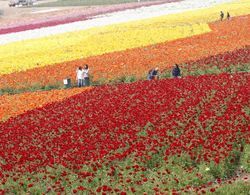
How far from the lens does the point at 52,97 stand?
3100cm

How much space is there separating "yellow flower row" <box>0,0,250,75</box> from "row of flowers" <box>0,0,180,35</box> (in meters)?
14.9

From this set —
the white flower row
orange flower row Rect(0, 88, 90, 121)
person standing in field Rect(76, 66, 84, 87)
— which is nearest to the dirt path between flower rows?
orange flower row Rect(0, 88, 90, 121)

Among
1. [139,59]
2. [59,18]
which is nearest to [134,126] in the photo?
[139,59]

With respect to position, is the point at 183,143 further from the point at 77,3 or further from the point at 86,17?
the point at 77,3

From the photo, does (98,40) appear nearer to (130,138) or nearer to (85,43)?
(85,43)

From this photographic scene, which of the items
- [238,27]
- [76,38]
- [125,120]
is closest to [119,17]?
[76,38]

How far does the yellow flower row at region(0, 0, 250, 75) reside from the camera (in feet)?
153

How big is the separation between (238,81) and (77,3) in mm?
92076

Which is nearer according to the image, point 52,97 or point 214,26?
point 52,97

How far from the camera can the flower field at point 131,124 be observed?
17500mm

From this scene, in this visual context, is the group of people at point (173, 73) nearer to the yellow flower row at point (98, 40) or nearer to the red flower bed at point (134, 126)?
the red flower bed at point (134, 126)

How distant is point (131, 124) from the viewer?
72.4 ft

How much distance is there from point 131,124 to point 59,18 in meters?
67.5

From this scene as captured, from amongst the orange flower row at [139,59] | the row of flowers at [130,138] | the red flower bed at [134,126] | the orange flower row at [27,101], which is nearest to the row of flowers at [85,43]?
the orange flower row at [139,59]
